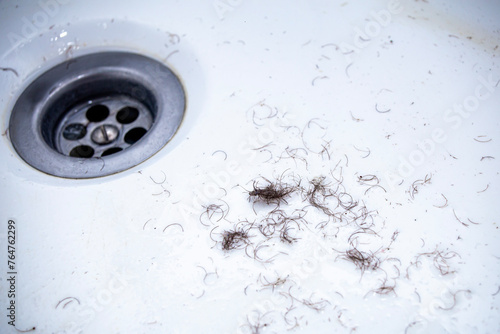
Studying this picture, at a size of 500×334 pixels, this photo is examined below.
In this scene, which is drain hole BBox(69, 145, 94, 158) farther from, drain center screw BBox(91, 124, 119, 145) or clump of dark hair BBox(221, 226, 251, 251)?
clump of dark hair BBox(221, 226, 251, 251)

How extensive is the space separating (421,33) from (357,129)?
8.4 inches

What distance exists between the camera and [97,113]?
0.80 meters

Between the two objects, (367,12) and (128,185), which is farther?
(367,12)

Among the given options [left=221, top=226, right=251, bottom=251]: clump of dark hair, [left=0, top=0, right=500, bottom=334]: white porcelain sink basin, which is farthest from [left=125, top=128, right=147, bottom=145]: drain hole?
[left=221, top=226, right=251, bottom=251]: clump of dark hair

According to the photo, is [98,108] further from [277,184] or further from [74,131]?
[277,184]

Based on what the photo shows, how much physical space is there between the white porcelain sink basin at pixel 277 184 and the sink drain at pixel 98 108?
0.07 ft

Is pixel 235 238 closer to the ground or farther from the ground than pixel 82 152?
closer to the ground

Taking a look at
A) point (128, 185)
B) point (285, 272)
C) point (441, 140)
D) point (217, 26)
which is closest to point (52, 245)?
point (128, 185)

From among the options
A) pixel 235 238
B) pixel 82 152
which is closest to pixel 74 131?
pixel 82 152

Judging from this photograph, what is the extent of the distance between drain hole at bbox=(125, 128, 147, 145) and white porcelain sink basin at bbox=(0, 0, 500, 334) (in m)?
0.12

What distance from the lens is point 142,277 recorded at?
54 centimetres

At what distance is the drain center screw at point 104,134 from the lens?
77 centimetres

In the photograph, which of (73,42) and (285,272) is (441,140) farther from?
(73,42)

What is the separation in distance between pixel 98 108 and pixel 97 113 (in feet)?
0.04
